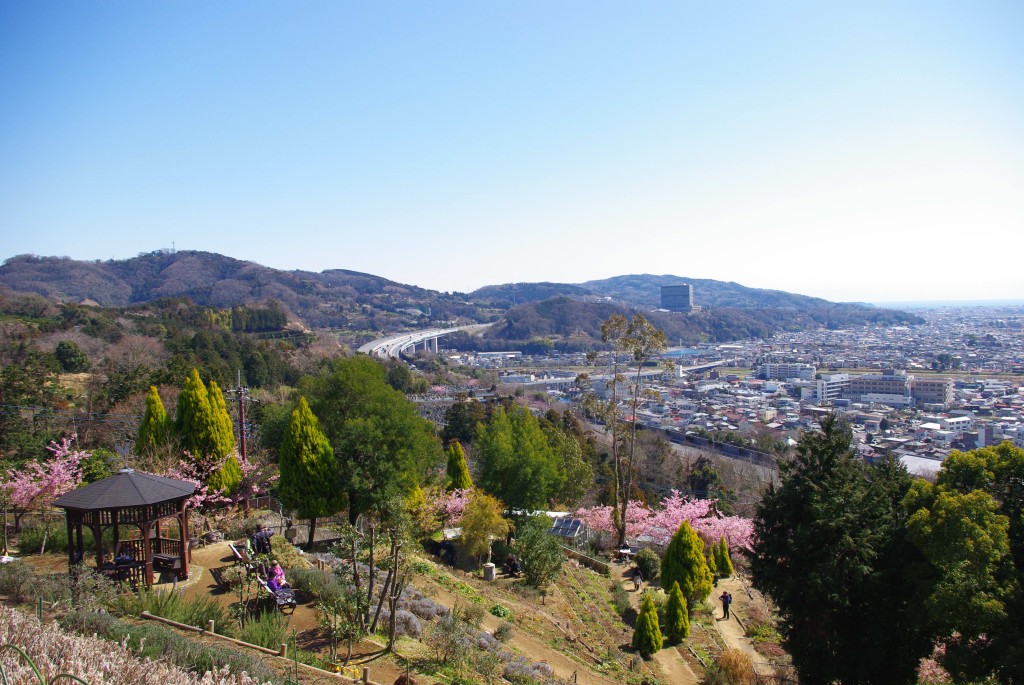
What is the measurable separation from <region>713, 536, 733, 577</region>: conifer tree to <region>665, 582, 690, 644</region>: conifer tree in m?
5.13

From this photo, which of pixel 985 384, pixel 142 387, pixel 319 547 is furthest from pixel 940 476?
pixel 985 384

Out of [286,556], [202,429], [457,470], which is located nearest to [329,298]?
[457,470]

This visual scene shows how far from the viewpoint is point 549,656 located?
31.8 feet

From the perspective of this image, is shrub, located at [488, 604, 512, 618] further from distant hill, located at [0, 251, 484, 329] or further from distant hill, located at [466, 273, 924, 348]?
distant hill, located at [466, 273, 924, 348]

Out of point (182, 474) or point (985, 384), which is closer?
point (182, 474)

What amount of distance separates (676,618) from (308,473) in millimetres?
8024

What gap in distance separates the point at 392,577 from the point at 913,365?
111 m

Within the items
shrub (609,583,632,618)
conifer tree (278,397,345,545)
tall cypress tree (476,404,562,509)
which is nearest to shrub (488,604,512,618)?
shrub (609,583,632,618)

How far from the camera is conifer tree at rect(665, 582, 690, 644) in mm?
12594

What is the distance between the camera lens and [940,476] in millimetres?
9031

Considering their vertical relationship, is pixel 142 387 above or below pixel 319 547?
above

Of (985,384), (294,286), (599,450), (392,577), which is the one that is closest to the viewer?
(392,577)

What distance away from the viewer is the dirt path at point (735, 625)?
1220 centimetres

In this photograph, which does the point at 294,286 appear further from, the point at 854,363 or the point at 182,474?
the point at 182,474
